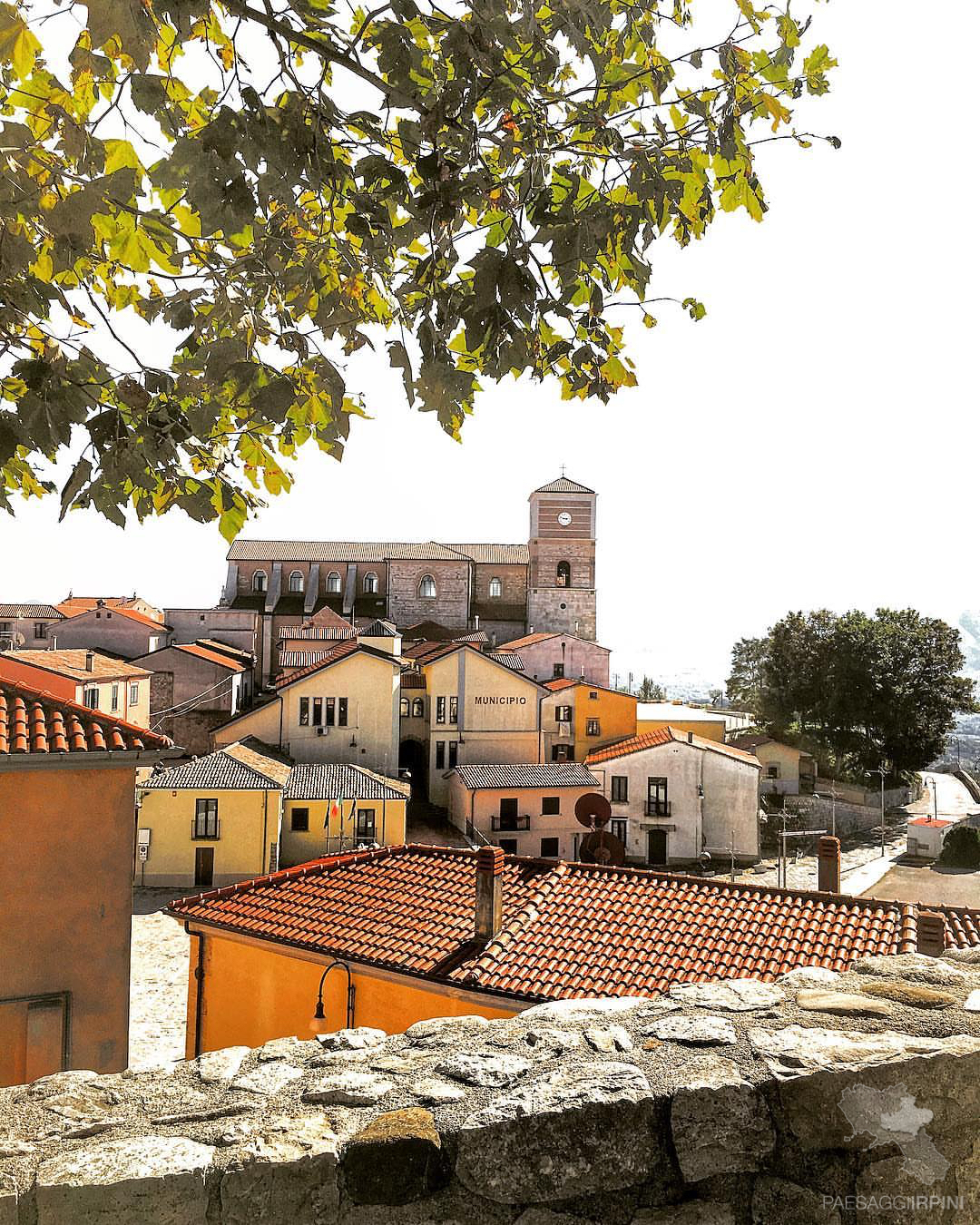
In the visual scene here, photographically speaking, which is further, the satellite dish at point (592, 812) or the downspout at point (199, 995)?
the satellite dish at point (592, 812)

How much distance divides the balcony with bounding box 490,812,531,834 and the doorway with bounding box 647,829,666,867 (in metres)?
4.69

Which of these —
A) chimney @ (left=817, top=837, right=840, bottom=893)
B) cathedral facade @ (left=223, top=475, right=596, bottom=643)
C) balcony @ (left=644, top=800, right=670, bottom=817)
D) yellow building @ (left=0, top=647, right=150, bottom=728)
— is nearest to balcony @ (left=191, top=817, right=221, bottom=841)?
yellow building @ (left=0, top=647, right=150, bottom=728)

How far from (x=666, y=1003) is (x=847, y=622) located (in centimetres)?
4483

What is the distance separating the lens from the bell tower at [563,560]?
4709cm

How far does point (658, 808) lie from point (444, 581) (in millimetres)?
22220

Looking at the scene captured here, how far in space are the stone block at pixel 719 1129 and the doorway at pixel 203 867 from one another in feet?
76.4

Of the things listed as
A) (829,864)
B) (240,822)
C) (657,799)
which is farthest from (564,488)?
(829,864)

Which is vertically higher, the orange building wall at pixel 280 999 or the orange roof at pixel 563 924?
the orange roof at pixel 563 924

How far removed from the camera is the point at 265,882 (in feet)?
38.4

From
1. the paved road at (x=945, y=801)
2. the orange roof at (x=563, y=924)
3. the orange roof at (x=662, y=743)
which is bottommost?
the paved road at (x=945, y=801)

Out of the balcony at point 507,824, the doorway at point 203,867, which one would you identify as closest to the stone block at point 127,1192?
the doorway at point 203,867

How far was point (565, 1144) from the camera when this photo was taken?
1773mm

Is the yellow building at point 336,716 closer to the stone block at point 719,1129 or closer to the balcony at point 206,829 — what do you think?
the balcony at point 206,829

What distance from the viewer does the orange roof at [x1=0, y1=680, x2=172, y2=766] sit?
719cm
